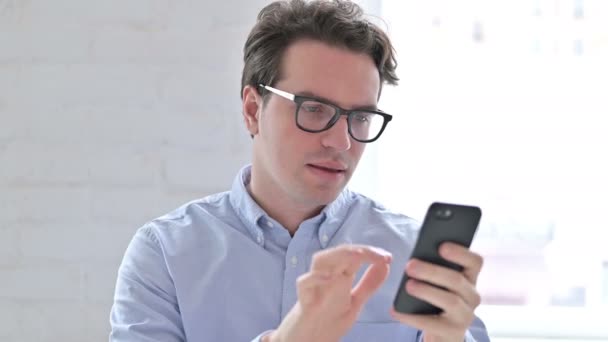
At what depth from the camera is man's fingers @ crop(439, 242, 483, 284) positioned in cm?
129

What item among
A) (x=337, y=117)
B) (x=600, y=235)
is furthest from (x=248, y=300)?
(x=600, y=235)

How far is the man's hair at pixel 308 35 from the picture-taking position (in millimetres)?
1808

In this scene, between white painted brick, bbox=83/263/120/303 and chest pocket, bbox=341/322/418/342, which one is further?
white painted brick, bbox=83/263/120/303

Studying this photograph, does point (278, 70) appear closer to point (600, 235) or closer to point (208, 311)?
point (208, 311)

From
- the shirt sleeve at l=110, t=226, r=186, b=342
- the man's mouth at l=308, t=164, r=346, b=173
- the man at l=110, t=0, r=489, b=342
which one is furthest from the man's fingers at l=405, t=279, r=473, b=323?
the shirt sleeve at l=110, t=226, r=186, b=342

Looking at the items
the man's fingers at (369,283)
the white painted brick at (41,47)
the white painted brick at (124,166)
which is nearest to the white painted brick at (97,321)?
the white painted brick at (124,166)

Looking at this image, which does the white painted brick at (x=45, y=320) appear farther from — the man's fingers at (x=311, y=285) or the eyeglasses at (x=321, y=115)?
the man's fingers at (x=311, y=285)

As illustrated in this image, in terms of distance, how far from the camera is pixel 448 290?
1.32 m

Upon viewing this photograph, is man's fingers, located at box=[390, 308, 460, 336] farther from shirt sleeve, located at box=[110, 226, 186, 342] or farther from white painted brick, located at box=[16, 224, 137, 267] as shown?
white painted brick, located at box=[16, 224, 137, 267]

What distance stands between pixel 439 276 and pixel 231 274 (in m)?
0.58

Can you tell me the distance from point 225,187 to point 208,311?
1.94ft

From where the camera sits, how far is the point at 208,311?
5.67 ft

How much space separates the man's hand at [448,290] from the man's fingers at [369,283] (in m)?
0.06

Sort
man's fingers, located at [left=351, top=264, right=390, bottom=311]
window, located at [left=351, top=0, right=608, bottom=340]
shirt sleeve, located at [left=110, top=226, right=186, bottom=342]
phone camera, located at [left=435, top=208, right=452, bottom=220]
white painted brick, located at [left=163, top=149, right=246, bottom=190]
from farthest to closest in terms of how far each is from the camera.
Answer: window, located at [left=351, top=0, right=608, bottom=340]
white painted brick, located at [left=163, top=149, right=246, bottom=190]
shirt sleeve, located at [left=110, top=226, right=186, bottom=342]
man's fingers, located at [left=351, top=264, right=390, bottom=311]
phone camera, located at [left=435, top=208, right=452, bottom=220]
